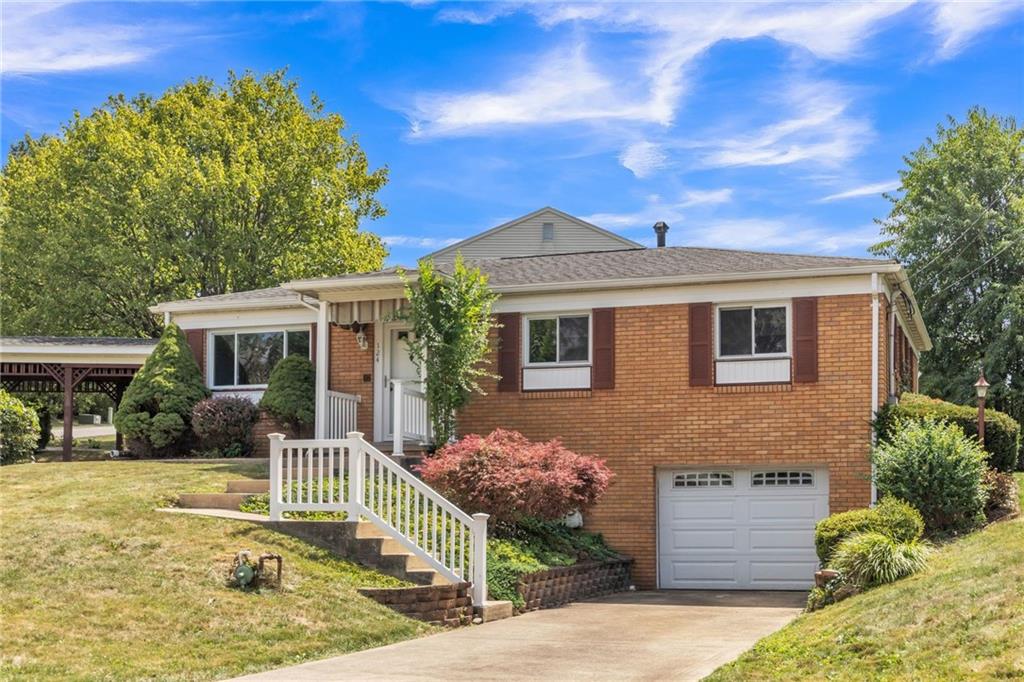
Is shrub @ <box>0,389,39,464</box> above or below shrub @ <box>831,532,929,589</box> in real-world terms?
above

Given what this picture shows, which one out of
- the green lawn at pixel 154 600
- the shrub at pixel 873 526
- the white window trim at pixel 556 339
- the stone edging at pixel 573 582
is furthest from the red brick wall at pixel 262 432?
the shrub at pixel 873 526

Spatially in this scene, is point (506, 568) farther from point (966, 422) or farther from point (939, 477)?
point (966, 422)

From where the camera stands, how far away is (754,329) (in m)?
19.9

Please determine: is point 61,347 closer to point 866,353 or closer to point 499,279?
point 499,279

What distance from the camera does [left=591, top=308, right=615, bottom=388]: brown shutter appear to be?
20.5 m

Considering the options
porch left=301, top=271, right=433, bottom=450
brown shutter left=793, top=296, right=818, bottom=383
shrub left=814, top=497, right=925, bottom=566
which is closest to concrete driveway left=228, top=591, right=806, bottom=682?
shrub left=814, top=497, right=925, bottom=566

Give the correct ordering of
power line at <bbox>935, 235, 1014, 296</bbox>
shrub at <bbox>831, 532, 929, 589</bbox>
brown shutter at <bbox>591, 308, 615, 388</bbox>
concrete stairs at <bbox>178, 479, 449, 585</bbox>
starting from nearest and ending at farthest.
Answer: shrub at <bbox>831, 532, 929, 589</bbox>, concrete stairs at <bbox>178, 479, 449, 585</bbox>, brown shutter at <bbox>591, 308, 615, 388</bbox>, power line at <bbox>935, 235, 1014, 296</bbox>

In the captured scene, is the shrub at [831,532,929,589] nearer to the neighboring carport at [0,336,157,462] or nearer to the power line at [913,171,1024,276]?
the neighboring carport at [0,336,157,462]

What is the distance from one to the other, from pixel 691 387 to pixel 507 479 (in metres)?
4.81

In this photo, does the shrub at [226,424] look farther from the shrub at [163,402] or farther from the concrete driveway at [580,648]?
the concrete driveway at [580,648]

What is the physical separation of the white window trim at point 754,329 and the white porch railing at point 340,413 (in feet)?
22.0

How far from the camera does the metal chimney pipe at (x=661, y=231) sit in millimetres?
25922

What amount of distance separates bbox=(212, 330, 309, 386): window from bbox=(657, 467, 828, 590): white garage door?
795 centimetres

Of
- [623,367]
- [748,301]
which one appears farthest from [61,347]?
[748,301]
